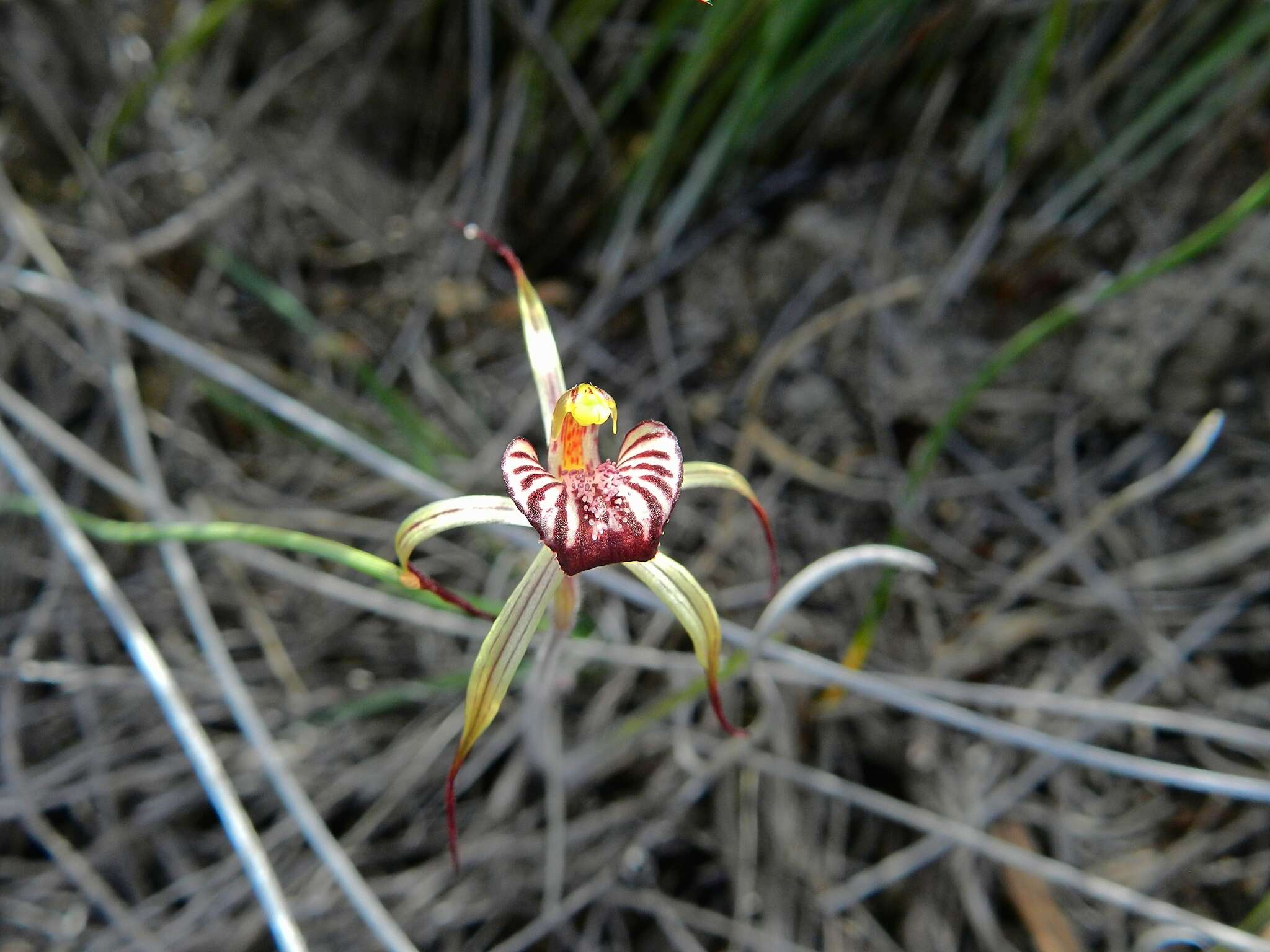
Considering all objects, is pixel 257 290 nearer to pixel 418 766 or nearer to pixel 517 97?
pixel 517 97

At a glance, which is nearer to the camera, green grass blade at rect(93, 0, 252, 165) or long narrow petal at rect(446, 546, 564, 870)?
long narrow petal at rect(446, 546, 564, 870)

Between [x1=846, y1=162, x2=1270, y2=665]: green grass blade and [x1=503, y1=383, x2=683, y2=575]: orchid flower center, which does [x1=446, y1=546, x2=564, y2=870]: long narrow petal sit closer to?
[x1=503, y1=383, x2=683, y2=575]: orchid flower center

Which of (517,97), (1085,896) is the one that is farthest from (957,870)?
(517,97)

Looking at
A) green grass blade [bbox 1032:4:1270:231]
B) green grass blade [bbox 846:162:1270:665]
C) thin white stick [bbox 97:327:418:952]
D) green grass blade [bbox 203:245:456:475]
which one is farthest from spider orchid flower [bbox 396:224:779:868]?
green grass blade [bbox 1032:4:1270:231]

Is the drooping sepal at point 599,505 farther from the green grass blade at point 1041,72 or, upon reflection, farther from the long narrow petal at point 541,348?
the green grass blade at point 1041,72

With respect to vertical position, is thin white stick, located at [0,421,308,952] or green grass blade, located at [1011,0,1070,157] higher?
green grass blade, located at [1011,0,1070,157]

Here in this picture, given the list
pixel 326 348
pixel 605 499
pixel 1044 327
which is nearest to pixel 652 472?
pixel 605 499

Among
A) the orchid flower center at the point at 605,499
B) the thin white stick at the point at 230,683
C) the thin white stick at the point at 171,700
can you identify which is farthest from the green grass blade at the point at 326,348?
the orchid flower center at the point at 605,499

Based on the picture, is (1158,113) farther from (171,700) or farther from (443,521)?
(171,700)

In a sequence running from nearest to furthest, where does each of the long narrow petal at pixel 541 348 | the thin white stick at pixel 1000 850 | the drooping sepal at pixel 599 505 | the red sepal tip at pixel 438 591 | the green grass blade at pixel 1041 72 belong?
the drooping sepal at pixel 599 505 → the red sepal tip at pixel 438 591 → the long narrow petal at pixel 541 348 → the thin white stick at pixel 1000 850 → the green grass blade at pixel 1041 72
